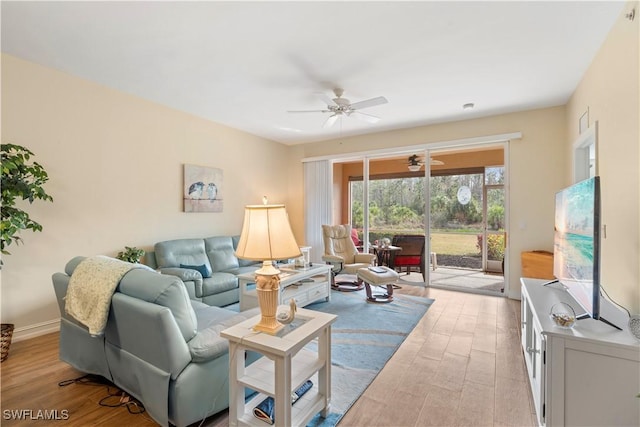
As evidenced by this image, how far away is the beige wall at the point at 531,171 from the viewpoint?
404 centimetres

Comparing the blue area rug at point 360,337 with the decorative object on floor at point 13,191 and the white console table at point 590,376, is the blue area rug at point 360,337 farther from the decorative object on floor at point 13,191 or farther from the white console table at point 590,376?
the decorative object on floor at point 13,191

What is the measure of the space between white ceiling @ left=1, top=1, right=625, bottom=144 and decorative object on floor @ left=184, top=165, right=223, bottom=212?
3.41 feet

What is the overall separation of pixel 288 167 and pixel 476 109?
147 inches

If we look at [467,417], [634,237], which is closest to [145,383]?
[467,417]

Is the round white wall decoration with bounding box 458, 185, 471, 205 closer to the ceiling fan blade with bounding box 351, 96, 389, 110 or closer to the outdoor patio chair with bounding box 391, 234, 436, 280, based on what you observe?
the outdoor patio chair with bounding box 391, 234, 436, 280

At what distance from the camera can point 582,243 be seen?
68.7 inches

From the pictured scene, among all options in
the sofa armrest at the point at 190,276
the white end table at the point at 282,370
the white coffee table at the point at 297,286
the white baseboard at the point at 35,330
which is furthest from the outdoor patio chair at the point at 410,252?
the white baseboard at the point at 35,330

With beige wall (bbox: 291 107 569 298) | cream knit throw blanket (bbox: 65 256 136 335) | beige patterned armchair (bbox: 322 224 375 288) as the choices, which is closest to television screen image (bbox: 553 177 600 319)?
beige wall (bbox: 291 107 569 298)

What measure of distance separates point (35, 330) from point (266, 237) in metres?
3.11

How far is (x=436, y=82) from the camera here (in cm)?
329

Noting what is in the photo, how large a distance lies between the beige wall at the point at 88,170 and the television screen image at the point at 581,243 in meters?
4.38

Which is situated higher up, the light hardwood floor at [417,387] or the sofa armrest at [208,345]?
the sofa armrest at [208,345]

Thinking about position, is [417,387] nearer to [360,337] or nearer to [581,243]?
[360,337]

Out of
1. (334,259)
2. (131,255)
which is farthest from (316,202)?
(131,255)
